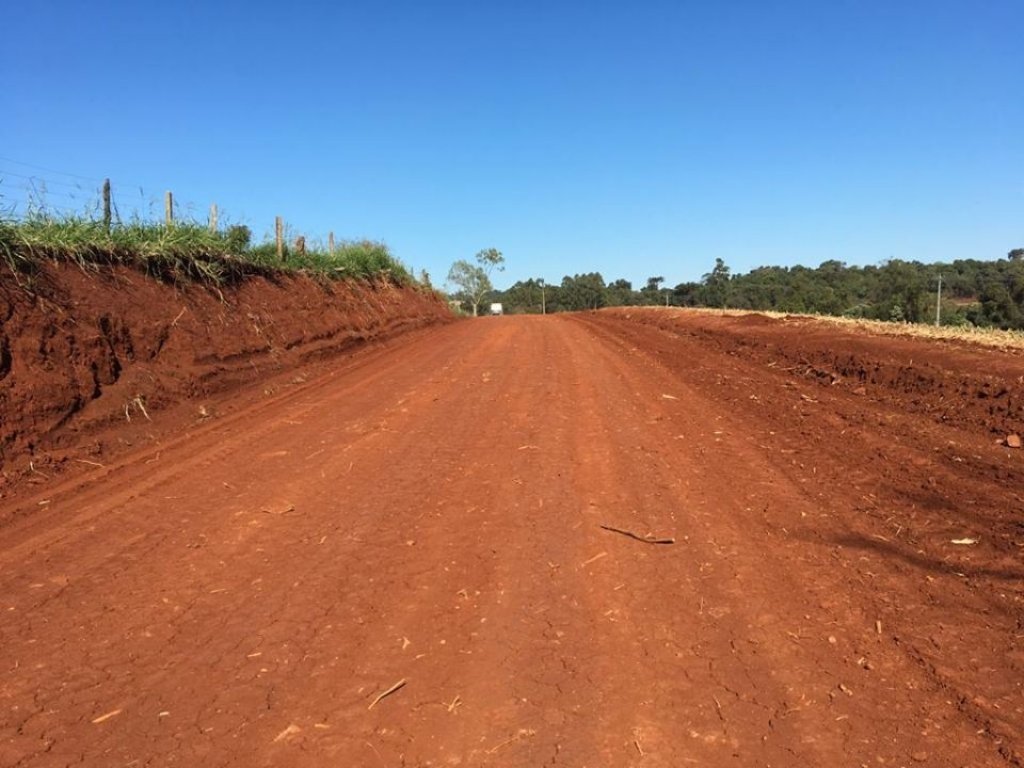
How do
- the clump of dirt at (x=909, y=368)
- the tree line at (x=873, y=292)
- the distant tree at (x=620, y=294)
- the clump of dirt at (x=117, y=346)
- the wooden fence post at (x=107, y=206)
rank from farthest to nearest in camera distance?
the distant tree at (x=620, y=294), the tree line at (x=873, y=292), the wooden fence post at (x=107, y=206), the clump of dirt at (x=909, y=368), the clump of dirt at (x=117, y=346)

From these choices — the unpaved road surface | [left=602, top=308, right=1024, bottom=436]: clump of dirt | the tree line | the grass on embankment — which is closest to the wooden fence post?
the grass on embankment

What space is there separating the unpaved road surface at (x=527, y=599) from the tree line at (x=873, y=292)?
2402 cm

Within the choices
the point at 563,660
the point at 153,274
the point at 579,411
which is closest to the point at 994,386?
the point at 579,411

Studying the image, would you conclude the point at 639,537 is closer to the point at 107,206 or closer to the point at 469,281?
the point at 107,206

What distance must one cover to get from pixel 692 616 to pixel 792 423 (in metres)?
4.82

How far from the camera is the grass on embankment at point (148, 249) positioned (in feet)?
26.0

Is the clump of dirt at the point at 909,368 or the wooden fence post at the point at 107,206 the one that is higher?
the wooden fence post at the point at 107,206

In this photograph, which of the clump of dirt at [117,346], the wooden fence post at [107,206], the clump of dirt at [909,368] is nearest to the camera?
the clump of dirt at [117,346]

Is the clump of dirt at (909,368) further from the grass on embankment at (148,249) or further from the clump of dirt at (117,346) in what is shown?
the grass on embankment at (148,249)

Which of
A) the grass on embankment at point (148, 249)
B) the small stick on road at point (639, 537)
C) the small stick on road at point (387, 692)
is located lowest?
the small stick on road at point (387, 692)

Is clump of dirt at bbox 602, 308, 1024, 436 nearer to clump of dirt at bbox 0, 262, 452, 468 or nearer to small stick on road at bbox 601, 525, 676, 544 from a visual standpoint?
small stick on road at bbox 601, 525, 676, 544

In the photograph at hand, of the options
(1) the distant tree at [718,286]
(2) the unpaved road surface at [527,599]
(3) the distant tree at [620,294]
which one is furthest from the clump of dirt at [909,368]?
(3) the distant tree at [620,294]

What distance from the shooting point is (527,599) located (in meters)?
4.00

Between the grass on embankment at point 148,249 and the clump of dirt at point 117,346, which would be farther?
the grass on embankment at point 148,249
